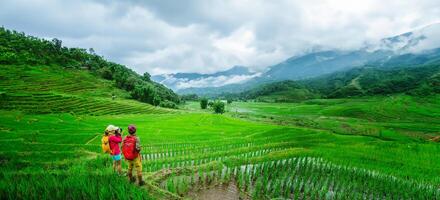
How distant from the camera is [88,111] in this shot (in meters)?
47.4

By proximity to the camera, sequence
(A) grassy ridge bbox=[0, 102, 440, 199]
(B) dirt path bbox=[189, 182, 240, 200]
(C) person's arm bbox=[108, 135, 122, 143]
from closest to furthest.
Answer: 1. (A) grassy ridge bbox=[0, 102, 440, 199]
2. (B) dirt path bbox=[189, 182, 240, 200]
3. (C) person's arm bbox=[108, 135, 122, 143]

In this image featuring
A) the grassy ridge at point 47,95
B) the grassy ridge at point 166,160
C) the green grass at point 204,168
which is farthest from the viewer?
the grassy ridge at point 47,95

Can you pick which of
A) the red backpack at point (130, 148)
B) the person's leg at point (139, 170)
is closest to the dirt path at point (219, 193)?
the person's leg at point (139, 170)

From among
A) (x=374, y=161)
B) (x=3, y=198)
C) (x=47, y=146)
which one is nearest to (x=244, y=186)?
(x=3, y=198)

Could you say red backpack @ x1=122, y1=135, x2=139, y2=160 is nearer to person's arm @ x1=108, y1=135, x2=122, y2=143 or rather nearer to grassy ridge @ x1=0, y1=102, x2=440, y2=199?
grassy ridge @ x1=0, y1=102, x2=440, y2=199

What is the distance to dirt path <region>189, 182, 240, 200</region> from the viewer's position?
388 inches

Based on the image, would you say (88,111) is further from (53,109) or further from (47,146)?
(47,146)

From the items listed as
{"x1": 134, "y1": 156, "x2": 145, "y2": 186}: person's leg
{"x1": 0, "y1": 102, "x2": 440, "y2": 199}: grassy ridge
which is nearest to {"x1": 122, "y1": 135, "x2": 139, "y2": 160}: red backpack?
{"x1": 134, "y1": 156, "x2": 145, "y2": 186}: person's leg

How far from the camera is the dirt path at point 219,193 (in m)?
9.84

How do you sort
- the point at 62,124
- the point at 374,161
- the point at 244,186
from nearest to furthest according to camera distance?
the point at 244,186, the point at 374,161, the point at 62,124

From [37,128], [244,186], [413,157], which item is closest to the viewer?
[244,186]

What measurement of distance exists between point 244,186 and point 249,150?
1058 centimetres

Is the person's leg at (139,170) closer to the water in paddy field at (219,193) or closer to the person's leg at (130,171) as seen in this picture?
the person's leg at (130,171)

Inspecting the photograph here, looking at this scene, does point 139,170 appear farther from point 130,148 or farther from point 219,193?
point 219,193
